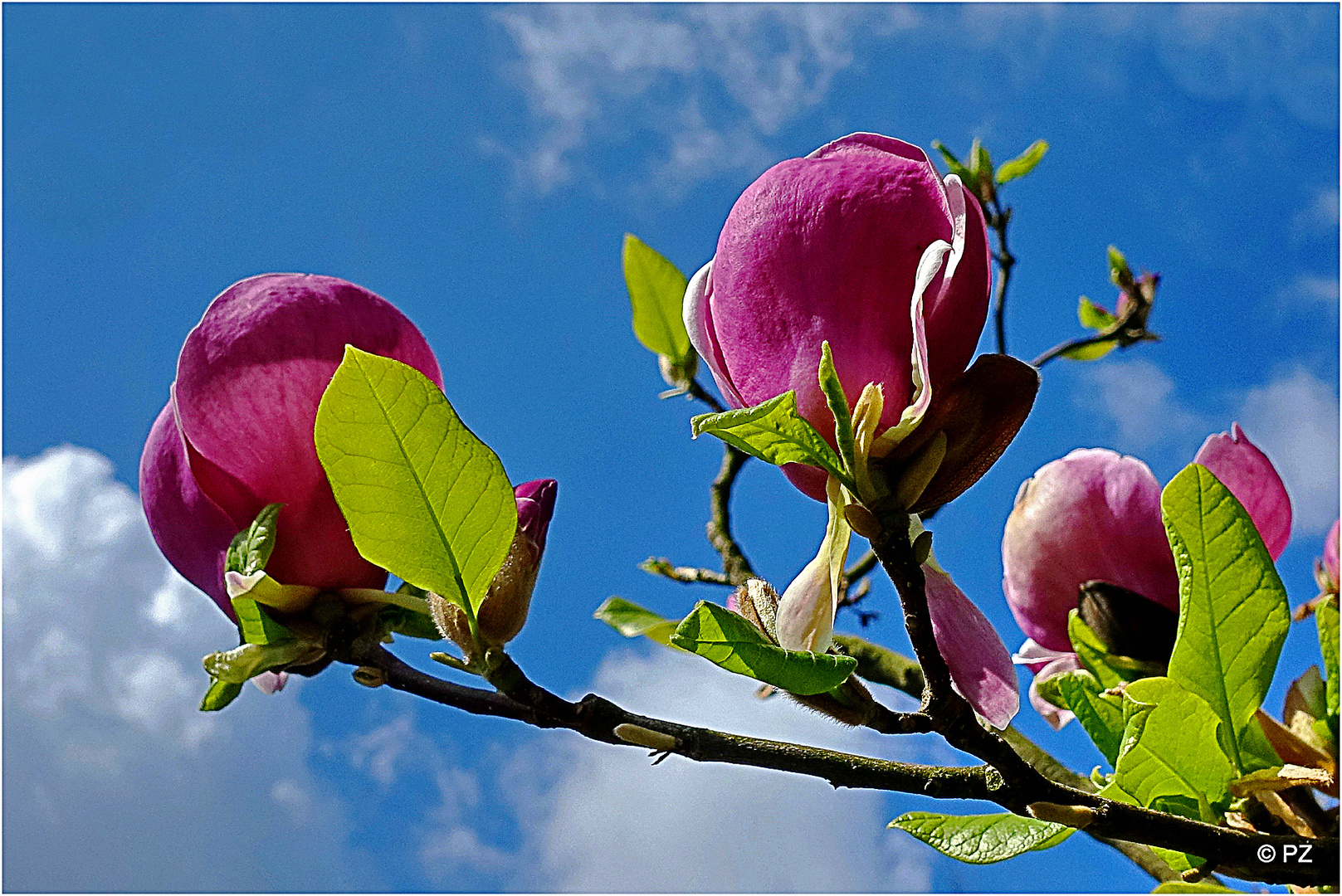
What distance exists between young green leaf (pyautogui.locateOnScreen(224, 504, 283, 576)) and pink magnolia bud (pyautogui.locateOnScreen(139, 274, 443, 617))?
0.02 metres

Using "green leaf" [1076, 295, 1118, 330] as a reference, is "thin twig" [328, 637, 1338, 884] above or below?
below

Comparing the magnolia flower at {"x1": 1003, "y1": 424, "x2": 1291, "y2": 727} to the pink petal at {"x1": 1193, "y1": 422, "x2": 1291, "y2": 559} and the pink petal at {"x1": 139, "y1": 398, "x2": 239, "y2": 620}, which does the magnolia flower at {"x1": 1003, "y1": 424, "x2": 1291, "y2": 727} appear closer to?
the pink petal at {"x1": 1193, "y1": 422, "x2": 1291, "y2": 559}

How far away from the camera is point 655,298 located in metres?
1.24

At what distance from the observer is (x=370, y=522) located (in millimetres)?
452

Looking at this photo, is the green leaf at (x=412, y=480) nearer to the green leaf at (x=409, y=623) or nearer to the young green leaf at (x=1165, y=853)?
the green leaf at (x=409, y=623)

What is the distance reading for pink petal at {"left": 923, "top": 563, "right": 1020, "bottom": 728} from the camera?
1.42 ft

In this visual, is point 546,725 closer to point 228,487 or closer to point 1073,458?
point 228,487

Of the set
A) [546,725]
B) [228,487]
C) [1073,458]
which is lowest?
[546,725]

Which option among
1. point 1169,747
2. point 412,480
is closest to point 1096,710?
point 1169,747

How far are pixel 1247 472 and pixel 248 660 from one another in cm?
63

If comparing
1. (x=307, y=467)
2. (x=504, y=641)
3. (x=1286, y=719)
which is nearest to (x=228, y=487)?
(x=307, y=467)

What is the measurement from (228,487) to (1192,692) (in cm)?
47

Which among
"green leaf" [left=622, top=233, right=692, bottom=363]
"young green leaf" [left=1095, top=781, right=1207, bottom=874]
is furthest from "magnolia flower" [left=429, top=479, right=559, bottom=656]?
"green leaf" [left=622, top=233, right=692, bottom=363]

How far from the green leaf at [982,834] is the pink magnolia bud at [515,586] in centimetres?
20
